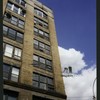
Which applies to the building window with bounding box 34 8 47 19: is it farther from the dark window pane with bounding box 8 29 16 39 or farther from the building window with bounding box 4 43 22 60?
the building window with bounding box 4 43 22 60

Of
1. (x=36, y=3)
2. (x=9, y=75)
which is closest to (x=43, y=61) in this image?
(x=9, y=75)

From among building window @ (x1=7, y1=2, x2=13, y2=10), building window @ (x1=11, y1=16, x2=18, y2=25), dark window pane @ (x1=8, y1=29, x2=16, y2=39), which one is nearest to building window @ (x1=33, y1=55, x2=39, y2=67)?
dark window pane @ (x1=8, y1=29, x2=16, y2=39)

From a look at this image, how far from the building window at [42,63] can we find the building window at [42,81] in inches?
63.4

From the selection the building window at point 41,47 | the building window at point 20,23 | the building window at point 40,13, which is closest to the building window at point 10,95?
the building window at point 41,47

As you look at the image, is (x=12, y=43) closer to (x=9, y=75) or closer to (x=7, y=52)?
(x=7, y=52)

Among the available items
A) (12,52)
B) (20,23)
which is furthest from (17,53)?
(20,23)

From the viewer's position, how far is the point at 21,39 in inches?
1214

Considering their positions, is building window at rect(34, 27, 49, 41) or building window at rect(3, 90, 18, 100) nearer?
building window at rect(3, 90, 18, 100)

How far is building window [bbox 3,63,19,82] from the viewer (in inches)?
994

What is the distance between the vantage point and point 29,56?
29453mm

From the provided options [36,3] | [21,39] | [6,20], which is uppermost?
[36,3]

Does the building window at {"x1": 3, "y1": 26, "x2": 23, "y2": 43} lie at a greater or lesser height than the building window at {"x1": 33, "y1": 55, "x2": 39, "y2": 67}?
greater

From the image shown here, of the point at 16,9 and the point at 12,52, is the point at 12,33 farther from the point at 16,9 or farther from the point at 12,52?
the point at 16,9

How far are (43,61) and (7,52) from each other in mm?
6149
